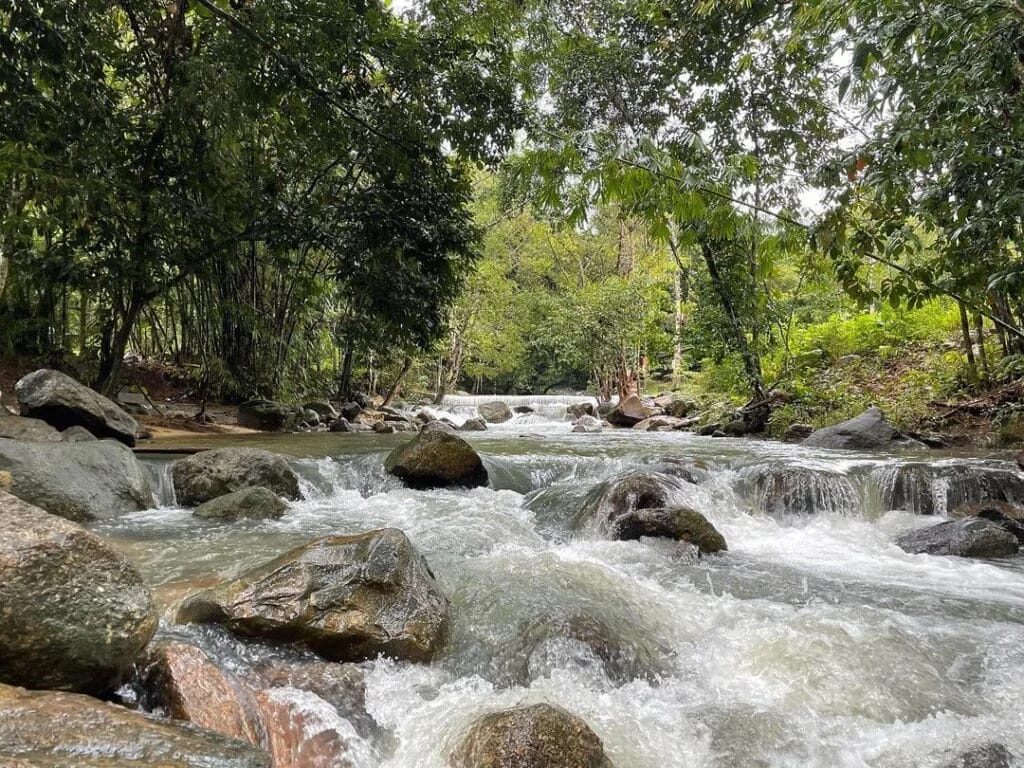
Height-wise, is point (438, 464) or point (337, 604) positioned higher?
point (438, 464)

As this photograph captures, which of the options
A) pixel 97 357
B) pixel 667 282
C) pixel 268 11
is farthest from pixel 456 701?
pixel 667 282

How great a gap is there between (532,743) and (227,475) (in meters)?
5.31

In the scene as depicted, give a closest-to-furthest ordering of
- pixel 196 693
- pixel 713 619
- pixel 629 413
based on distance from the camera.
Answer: pixel 196 693
pixel 713 619
pixel 629 413

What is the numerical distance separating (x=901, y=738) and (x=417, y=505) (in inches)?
189

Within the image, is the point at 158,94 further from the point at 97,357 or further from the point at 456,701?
the point at 456,701

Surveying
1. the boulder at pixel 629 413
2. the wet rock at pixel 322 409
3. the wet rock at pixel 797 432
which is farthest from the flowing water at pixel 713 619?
the boulder at pixel 629 413

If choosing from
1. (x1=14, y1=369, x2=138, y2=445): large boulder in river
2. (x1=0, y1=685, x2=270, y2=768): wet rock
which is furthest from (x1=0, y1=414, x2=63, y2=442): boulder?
(x1=0, y1=685, x2=270, y2=768): wet rock

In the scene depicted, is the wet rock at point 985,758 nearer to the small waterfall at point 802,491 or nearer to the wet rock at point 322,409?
the small waterfall at point 802,491

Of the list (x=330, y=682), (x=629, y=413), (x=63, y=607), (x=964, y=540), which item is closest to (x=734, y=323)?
(x=629, y=413)

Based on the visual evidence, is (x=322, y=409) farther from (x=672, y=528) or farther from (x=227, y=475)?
(x=672, y=528)

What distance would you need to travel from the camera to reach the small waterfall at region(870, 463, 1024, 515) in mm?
6160

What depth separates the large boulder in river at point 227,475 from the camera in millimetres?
6285

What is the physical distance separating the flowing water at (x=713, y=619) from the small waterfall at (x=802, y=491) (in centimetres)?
2

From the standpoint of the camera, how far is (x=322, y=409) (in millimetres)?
15352
